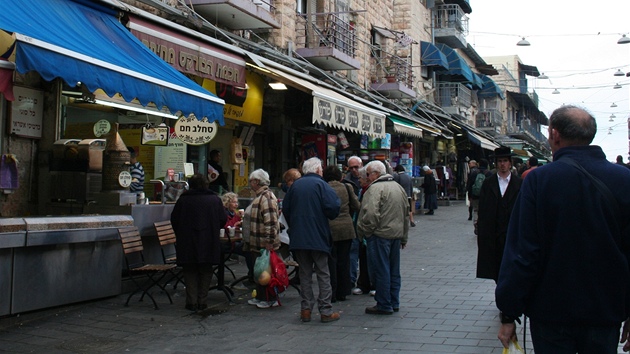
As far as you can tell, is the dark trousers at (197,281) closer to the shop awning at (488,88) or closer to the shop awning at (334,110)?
the shop awning at (334,110)

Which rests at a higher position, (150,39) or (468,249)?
(150,39)

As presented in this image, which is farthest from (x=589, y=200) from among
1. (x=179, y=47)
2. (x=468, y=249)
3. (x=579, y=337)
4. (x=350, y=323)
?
(x=468, y=249)

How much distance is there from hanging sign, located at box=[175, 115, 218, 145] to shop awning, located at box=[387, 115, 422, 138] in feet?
24.9

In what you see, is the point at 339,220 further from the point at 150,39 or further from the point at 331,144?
the point at 331,144

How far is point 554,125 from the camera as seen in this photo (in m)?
3.38

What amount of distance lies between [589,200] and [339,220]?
5.25m

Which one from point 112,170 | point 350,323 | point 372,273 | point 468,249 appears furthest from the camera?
point 468,249

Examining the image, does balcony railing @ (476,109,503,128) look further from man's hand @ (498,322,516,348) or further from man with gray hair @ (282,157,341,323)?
man's hand @ (498,322,516,348)

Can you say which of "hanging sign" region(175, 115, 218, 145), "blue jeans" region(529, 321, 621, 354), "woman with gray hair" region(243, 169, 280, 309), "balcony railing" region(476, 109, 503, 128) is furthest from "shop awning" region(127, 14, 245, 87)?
"balcony railing" region(476, 109, 503, 128)

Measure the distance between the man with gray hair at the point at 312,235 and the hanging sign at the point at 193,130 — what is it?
3.61 meters

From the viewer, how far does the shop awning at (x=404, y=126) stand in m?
17.6

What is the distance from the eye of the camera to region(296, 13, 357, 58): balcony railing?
17078mm

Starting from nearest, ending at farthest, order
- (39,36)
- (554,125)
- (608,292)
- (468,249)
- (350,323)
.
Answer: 1. (608,292)
2. (554,125)
3. (39,36)
4. (350,323)
5. (468,249)

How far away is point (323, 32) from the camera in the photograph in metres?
18.0
